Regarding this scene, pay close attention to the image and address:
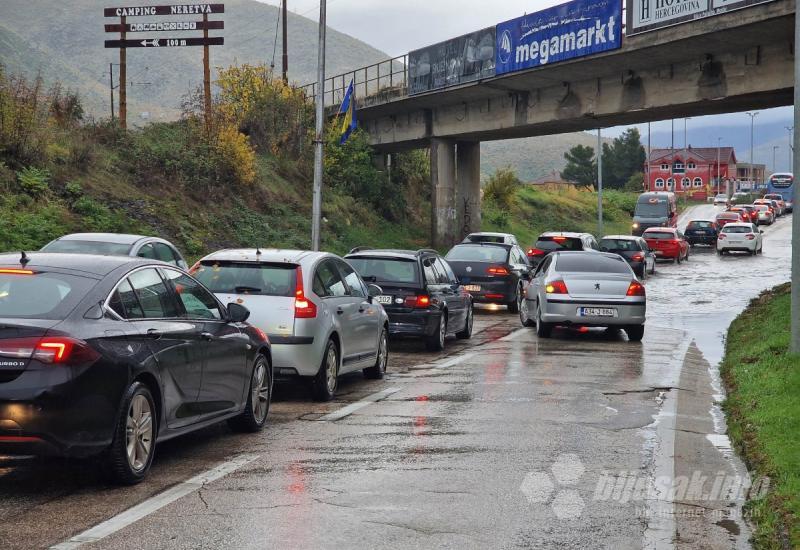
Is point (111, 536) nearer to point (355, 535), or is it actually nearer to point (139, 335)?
point (355, 535)

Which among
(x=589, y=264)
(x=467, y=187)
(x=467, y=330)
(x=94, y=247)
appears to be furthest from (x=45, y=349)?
(x=467, y=187)

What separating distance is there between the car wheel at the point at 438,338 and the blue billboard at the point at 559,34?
1785 centimetres

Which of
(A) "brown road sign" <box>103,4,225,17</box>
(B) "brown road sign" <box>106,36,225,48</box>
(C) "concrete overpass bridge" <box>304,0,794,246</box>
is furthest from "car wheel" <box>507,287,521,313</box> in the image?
(B) "brown road sign" <box>106,36,225,48</box>

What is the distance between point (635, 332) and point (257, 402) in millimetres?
11405

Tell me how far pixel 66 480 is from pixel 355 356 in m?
5.99

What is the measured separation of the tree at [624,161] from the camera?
473ft

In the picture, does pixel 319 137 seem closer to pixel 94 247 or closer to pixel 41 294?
pixel 94 247

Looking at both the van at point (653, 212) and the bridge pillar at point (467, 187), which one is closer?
the bridge pillar at point (467, 187)

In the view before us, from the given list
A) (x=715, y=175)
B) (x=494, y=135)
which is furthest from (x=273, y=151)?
(x=715, y=175)

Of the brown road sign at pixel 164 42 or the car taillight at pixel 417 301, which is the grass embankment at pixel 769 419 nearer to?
the car taillight at pixel 417 301

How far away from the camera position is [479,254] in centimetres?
2792

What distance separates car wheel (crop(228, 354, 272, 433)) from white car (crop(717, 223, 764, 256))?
50544 mm

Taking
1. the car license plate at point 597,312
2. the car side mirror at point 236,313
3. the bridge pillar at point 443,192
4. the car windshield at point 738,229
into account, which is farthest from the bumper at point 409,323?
the car windshield at point 738,229

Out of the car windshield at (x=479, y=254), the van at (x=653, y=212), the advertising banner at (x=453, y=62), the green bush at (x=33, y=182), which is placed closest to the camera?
the car windshield at (x=479, y=254)
